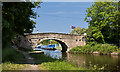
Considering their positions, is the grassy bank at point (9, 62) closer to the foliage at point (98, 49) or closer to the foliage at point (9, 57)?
the foliage at point (9, 57)

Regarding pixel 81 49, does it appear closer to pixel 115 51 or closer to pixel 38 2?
pixel 115 51

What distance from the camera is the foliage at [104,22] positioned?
35.1 metres

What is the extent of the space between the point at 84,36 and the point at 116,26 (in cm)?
896

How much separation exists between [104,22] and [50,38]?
43.6 ft

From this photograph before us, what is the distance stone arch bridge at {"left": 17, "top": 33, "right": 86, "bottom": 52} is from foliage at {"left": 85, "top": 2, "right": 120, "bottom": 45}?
9.59 feet

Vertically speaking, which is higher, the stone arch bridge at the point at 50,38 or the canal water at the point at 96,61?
the stone arch bridge at the point at 50,38

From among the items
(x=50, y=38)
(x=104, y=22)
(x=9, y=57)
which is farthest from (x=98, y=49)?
(x=9, y=57)

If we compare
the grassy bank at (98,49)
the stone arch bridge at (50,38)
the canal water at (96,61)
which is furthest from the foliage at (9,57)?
the grassy bank at (98,49)

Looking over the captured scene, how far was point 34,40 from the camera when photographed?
37156mm

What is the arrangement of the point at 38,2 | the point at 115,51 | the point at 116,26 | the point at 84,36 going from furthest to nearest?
1. the point at 84,36
2. the point at 116,26
3. the point at 115,51
4. the point at 38,2

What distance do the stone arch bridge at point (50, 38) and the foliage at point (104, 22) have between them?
2.92m

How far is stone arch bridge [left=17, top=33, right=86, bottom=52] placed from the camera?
3586 centimetres

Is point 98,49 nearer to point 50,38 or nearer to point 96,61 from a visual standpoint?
point 50,38

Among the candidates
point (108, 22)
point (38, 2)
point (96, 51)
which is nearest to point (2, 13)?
point (38, 2)
